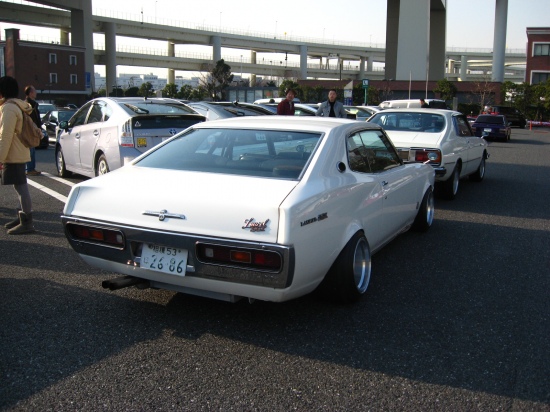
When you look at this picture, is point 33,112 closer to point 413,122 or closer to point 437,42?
point 413,122

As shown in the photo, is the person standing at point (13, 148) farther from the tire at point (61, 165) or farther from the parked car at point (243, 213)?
the tire at point (61, 165)

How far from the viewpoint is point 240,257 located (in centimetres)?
386

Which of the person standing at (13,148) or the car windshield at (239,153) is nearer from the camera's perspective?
the car windshield at (239,153)

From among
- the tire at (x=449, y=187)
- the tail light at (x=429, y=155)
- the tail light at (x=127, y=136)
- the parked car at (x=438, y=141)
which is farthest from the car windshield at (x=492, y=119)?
the tail light at (x=127, y=136)

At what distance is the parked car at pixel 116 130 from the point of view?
30.9 ft

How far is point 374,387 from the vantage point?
3.46 m

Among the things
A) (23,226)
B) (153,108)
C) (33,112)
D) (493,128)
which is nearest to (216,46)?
(493,128)

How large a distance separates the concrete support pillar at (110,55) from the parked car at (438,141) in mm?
68746

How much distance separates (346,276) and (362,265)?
0.42m

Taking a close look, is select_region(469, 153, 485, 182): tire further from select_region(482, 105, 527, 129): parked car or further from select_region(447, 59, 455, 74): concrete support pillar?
select_region(447, 59, 455, 74): concrete support pillar

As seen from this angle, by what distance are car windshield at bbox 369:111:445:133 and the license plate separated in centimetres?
722

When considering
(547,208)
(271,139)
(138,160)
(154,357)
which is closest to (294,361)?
(154,357)

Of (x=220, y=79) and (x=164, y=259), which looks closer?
(x=164, y=259)

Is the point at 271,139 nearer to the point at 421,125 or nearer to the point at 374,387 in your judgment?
the point at 374,387
